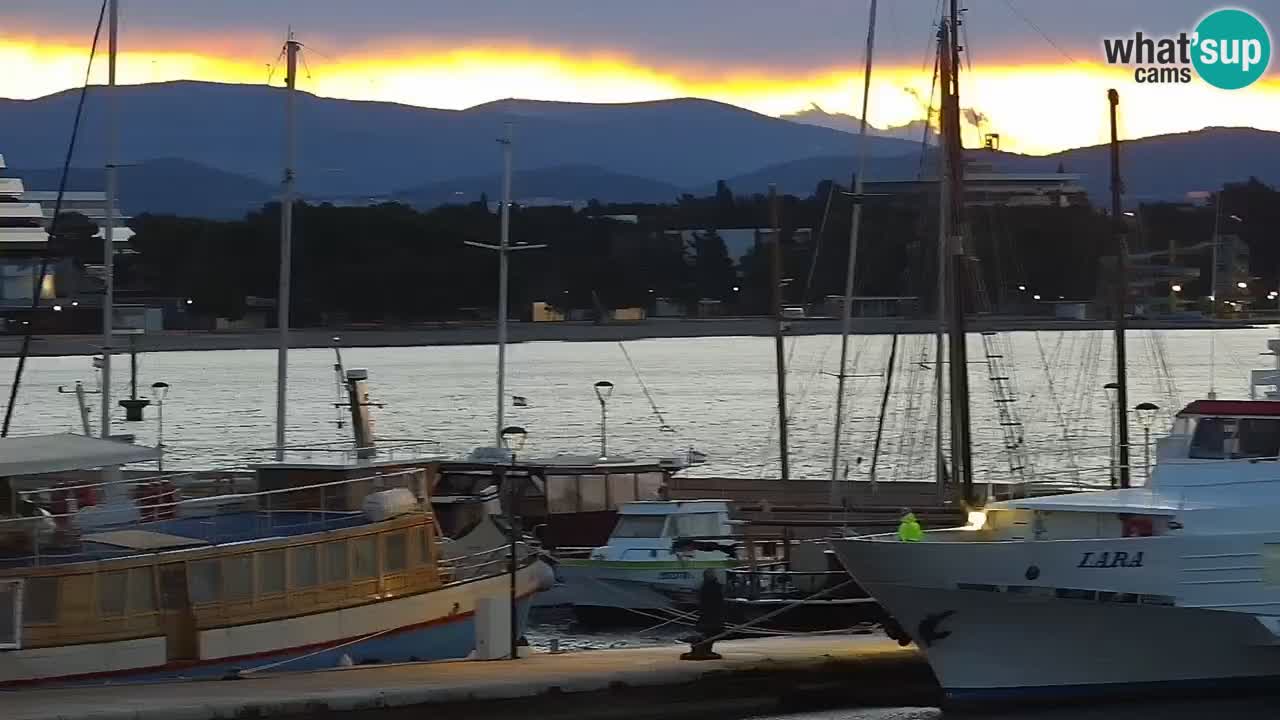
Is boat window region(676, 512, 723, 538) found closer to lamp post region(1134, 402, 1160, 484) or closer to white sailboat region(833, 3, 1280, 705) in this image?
lamp post region(1134, 402, 1160, 484)

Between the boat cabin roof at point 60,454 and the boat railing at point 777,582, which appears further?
the boat railing at point 777,582

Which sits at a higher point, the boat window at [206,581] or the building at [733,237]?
the building at [733,237]

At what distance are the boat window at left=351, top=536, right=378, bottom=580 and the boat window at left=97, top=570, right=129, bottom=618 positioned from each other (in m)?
3.05

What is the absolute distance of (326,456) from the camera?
59719 mm

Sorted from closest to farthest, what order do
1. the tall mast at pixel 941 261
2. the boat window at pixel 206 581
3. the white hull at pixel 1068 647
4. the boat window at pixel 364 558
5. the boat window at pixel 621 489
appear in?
the boat window at pixel 206 581 < the white hull at pixel 1068 647 < the boat window at pixel 364 558 < the tall mast at pixel 941 261 < the boat window at pixel 621 489

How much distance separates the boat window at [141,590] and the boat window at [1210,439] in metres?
12.6

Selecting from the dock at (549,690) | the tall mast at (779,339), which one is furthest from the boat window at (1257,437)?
the tall mast at (779,339)

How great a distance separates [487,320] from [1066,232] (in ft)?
284

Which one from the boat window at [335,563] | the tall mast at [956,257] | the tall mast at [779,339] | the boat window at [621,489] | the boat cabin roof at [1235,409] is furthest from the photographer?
the tall mast at [779,339]

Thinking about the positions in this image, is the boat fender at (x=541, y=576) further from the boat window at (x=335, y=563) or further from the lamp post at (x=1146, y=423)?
the lamp post at (x=1146, y=423)

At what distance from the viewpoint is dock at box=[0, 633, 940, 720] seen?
19.4 m

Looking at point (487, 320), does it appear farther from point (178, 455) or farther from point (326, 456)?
point (326, 456)

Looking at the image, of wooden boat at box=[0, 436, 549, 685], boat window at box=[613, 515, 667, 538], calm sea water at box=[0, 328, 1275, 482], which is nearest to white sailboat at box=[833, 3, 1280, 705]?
wooden boat at box=[0, 436, 549, 685]

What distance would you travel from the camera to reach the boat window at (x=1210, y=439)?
23.8 m
